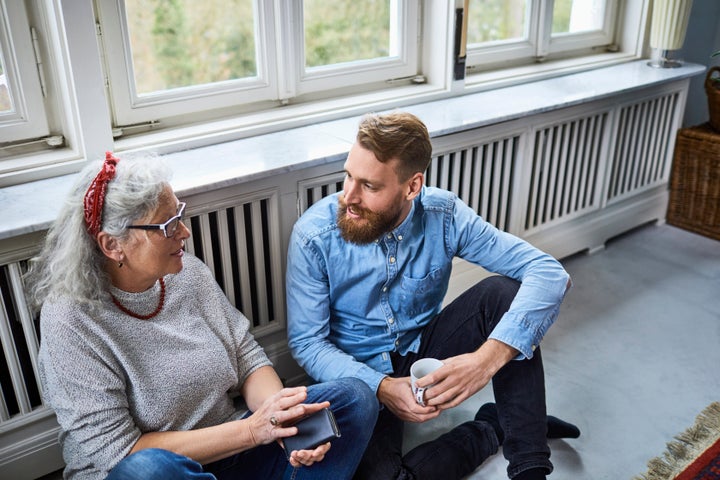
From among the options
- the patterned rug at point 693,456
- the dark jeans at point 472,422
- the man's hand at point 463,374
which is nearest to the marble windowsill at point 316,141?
the dark jeans at point 472,422

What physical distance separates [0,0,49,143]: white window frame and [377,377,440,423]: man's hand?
113 cm

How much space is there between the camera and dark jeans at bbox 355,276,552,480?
5.64 ft

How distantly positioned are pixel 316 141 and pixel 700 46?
230 cm

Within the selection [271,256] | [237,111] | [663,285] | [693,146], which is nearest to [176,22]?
[237,111]

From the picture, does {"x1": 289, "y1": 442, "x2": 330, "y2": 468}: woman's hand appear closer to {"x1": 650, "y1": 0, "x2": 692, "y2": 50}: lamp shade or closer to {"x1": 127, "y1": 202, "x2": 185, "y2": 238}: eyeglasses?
{"x1": 127, "y1": 202, "x2": 185, "y2": 238}: eyeglasses

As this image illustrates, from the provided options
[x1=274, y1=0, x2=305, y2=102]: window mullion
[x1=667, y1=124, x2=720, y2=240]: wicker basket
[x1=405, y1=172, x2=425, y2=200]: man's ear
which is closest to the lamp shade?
[x1=667, y1=124, x2=720, y2=240]: wicker basket

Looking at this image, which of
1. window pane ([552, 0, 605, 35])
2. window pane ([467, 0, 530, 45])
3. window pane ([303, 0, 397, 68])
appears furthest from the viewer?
window pane ([552, 0, 605, 35])

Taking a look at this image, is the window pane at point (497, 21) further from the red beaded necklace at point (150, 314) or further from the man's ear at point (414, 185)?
the red beaded necklace at point (150, 314)

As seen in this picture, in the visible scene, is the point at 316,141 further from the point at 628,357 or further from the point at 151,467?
the point at 628,357

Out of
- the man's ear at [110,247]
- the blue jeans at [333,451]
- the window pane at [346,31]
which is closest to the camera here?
the man's ear at [110,247]

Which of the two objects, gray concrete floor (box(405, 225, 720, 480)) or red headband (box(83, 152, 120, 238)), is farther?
gray concrete floor (box(405, 225, 720, 480))

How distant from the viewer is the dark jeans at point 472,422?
1.72 m

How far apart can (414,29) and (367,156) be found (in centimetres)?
115

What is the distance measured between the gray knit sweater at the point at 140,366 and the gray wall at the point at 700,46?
279cm
